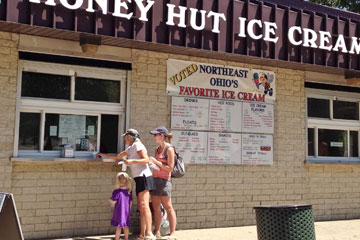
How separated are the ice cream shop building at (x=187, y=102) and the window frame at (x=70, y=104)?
0.02 m

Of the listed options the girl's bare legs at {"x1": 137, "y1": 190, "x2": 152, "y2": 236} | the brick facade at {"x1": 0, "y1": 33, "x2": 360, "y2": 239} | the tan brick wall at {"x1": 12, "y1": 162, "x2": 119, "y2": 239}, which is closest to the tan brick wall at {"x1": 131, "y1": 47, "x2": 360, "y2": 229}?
the brick facade at {"x1": 0, "y1": 33, "x2": 360, "y2": 239}

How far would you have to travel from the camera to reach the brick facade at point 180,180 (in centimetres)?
714

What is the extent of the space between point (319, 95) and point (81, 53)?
5322 millimetres

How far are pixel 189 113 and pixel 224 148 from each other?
3.26 ft

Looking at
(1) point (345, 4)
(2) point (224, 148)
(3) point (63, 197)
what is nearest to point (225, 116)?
(2) point (224, 148)

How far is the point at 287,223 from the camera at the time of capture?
4.91m

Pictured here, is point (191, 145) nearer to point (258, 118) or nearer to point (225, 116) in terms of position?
point (225, 116)

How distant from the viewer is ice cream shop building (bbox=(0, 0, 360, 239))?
23.4 feet

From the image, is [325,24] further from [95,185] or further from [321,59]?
→ [95,185]

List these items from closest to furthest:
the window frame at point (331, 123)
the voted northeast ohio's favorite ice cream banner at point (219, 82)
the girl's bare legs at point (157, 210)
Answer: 1. the girl's bare legs at point (157, 210)
2. the voted northeast ohio's favorite ice cream banner at point (219, 82)
3. the window frame at point (331, 123)

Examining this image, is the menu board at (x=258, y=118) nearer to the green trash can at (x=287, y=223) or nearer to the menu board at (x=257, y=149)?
the menu board at (x=257, y=149)

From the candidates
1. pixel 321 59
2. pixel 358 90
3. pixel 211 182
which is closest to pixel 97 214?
pixel 211 182

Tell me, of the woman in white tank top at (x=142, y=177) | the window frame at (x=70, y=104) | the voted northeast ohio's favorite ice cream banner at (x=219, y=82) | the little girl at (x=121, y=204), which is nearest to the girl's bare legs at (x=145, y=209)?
the woman in white tank top at (x=142, y=177)

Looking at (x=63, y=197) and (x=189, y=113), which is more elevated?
(x=189, y=113)
